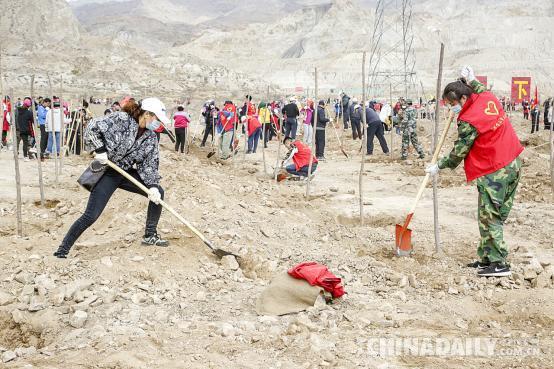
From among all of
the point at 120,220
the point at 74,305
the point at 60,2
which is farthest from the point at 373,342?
the point at 60,2

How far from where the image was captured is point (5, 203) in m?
7.77

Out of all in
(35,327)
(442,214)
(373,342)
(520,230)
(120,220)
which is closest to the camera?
(373,342)

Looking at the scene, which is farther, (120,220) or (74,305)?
(120,220)

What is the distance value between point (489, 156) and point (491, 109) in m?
0.37

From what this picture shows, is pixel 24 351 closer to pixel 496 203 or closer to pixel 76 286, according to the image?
pixel 76 286

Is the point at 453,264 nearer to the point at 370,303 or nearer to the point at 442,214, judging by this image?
the point at 370,303

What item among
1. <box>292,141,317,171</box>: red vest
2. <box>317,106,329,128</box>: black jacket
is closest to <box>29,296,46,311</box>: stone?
<box>292,141,317,171</box>: red vest

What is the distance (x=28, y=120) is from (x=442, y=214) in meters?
8.51

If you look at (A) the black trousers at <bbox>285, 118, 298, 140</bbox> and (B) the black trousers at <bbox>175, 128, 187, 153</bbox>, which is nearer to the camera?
(B) the black trousers at <bbox>175, 128, 187, 153</bbox>

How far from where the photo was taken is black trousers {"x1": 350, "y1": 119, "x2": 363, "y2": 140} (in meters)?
17.2

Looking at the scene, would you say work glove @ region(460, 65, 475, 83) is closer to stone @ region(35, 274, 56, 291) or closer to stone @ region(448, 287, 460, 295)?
stone @ region(448, 287, 460, 295)

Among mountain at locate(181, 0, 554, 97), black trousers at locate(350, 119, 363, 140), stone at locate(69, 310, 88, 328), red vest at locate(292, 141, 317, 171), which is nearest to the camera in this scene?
stone at locate(69, 310, 88, 328)

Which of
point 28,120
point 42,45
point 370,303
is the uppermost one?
point 42,45

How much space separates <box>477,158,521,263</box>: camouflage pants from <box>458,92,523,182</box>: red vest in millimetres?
65
